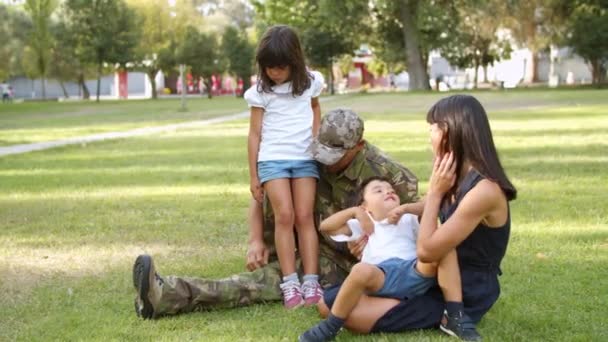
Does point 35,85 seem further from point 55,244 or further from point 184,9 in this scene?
point 55,244

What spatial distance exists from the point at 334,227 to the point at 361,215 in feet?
0.70

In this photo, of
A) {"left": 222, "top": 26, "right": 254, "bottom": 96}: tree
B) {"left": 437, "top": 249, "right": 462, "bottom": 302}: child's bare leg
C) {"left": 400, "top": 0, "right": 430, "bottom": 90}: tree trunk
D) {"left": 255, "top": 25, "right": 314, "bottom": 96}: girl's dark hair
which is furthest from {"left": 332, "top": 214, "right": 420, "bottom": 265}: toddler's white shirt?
{"left": 222, "top": 26, "right": 254, "bottom": 96}: tree

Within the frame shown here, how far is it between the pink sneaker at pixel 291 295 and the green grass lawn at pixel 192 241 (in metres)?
0.07

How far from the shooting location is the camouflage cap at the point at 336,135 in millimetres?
4625

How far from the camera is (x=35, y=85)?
283 ft

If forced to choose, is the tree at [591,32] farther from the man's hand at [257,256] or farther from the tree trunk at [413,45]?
the man's hand at [257,256]

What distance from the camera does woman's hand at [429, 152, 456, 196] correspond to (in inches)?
153

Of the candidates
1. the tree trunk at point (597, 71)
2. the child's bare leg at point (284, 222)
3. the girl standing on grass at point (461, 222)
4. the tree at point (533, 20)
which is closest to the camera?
the girl standing on grass at point (461, 222)

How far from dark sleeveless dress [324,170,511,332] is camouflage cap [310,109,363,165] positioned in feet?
2.41

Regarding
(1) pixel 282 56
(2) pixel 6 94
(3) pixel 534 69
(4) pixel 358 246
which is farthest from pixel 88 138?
(2) pixel 6 94

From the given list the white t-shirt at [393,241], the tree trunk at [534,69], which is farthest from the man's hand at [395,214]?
the tree trunk at [534,69]

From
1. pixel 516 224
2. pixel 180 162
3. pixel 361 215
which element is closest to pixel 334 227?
pixel 361 215

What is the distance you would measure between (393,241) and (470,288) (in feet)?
1.51

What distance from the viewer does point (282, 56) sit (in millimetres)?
4762
